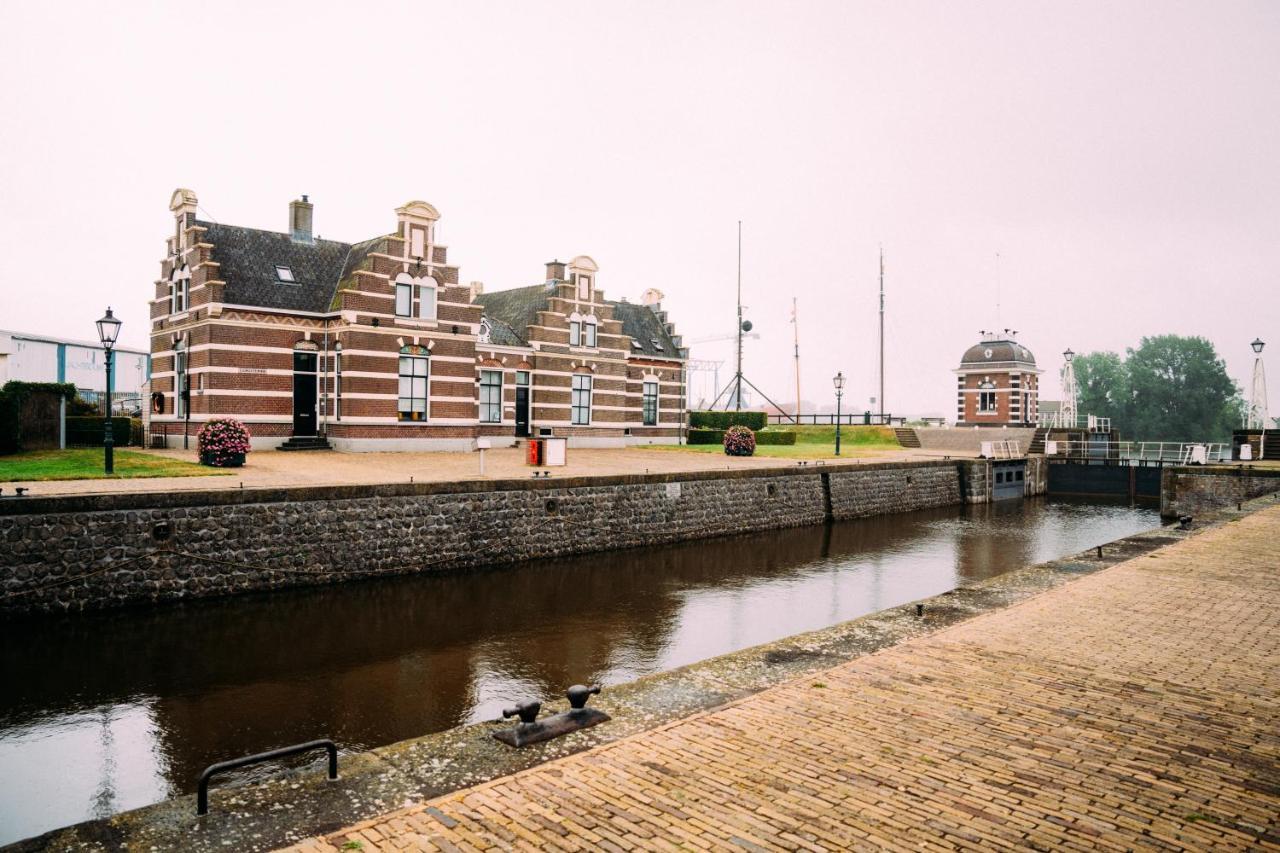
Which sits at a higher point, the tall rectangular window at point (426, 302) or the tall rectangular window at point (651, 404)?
the tall rectangular window at point (426, 302)

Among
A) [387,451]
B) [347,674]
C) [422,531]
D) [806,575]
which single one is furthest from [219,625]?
[387,451]

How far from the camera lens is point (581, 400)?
3703 centimetres

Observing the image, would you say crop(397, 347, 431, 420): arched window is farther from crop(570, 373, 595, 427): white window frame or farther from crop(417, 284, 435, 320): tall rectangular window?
crop(570, 373, 595, 427): white window frame

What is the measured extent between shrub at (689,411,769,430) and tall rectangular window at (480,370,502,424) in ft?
55.9

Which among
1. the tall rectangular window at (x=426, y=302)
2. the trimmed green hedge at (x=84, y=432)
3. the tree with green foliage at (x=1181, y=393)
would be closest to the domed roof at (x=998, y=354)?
the tall rectangular window at (x=426, y=302)

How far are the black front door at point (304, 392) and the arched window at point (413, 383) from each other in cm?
296

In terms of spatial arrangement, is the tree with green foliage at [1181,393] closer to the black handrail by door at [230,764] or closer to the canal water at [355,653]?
the canal water at [355,653]

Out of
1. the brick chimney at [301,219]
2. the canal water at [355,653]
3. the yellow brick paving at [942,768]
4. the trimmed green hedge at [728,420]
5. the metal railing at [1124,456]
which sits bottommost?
the canal water at [355,653]

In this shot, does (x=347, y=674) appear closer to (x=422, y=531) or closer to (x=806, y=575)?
(x=422, y=531)

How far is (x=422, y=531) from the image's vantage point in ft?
56.0

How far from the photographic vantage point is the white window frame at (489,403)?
3344 cm

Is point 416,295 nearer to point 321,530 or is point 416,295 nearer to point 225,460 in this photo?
point 225,460

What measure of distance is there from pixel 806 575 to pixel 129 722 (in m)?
13.8

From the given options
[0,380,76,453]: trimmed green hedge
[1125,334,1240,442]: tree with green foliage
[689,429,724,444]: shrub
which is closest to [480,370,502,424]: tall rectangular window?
[689,429,724,444]: shrub
